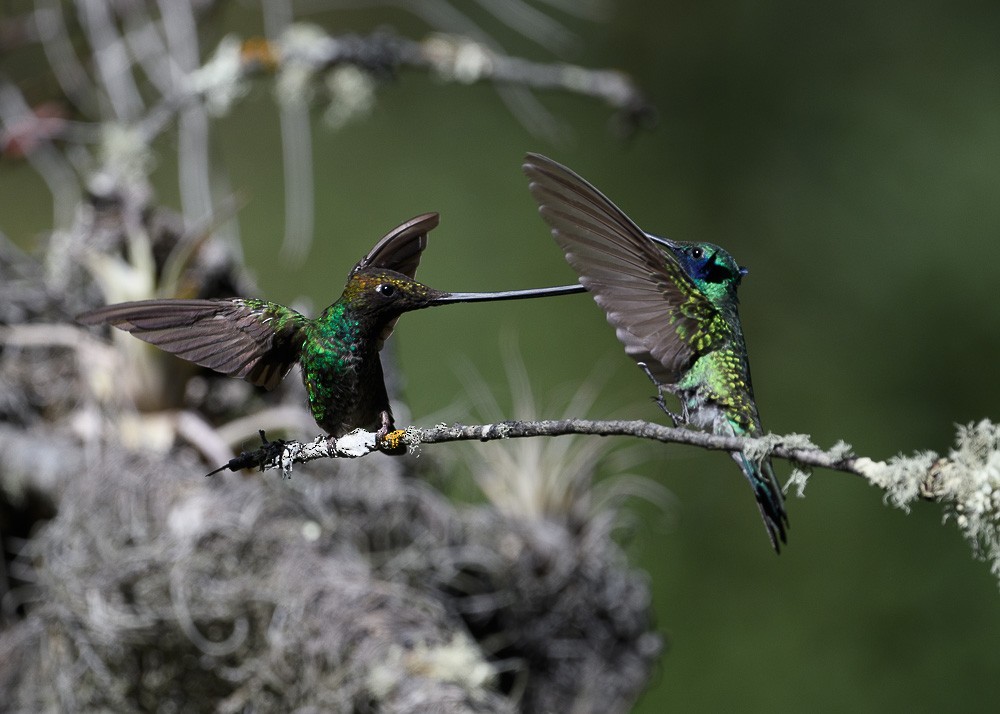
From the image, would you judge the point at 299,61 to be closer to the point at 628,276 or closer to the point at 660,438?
the point at 628,276

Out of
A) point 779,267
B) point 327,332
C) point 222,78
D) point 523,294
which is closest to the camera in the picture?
point 523,294

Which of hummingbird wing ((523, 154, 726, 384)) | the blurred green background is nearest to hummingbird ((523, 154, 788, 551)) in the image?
hummingbird wing ((523, 154, 726, 384))

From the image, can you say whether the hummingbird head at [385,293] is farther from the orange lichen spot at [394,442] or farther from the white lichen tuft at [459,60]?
the white lichen tuft at [459,60]

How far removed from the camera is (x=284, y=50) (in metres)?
2.05

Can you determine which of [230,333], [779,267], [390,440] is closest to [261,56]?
[230,333]

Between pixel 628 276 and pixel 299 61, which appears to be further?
pixel 299 61

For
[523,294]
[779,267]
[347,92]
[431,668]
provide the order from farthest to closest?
[779,267], [347,92], [431,668], [523,294]

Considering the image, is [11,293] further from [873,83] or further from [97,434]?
[873,83]

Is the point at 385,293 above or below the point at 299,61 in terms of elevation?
below

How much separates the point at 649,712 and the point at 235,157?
2493 millimetres

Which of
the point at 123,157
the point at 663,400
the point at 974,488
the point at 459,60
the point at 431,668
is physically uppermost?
the point at 123,157

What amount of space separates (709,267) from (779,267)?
361 cm

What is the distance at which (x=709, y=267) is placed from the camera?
48 cm

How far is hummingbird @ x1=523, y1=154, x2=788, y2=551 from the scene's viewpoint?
37 cm
